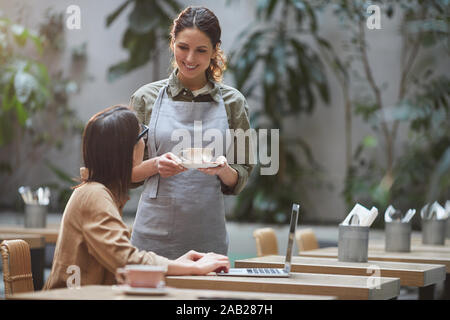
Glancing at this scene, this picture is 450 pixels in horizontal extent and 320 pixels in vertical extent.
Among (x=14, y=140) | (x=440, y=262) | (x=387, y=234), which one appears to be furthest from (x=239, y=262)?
(x=14, y=140)

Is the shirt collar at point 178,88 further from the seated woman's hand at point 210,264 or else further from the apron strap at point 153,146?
the seated woman's hand at point 210,264

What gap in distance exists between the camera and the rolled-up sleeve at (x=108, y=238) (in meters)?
1.72

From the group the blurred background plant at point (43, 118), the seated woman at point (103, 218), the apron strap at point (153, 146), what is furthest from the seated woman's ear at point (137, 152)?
the blurred background plant at point (43, 118)

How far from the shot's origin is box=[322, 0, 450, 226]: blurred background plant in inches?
258

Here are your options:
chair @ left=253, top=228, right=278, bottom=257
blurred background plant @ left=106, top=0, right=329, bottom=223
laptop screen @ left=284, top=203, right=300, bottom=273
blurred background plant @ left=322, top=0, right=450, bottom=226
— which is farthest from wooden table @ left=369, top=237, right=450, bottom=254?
blurred background plant @ left=106, top=0, right=329, bottom=223

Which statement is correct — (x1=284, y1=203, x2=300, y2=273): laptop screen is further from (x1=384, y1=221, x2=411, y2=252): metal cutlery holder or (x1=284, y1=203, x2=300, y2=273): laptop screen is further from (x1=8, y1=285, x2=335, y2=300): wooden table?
(x1=384, y1=221, x2=411, y2=252): metal cutlery holder

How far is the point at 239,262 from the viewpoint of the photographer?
237 centimetres

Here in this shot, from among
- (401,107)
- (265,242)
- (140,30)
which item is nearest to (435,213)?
(265,242)

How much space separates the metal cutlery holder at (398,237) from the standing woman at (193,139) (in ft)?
3.28

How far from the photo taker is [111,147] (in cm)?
185

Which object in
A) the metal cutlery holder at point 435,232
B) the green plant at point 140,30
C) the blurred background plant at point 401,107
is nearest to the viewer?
the metal cutlery holder at point 435,232

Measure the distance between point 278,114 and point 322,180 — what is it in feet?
3.14

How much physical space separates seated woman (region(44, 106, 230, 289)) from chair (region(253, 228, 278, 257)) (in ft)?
4.36

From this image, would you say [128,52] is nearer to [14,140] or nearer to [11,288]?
[14,140]
